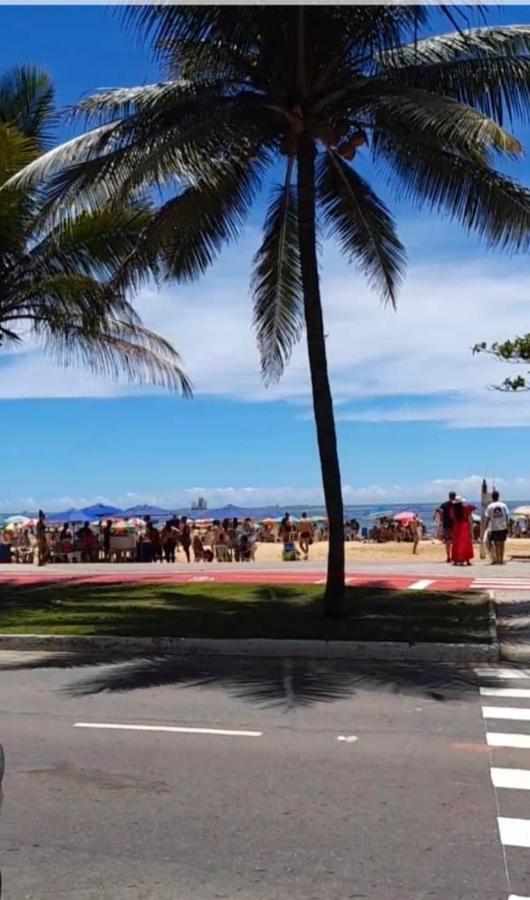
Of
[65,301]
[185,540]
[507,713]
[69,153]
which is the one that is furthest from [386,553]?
[507,713]

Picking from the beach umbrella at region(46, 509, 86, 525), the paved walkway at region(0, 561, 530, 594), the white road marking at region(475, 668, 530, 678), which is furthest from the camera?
the beach umbrella at region(46, 509, 86, 525)

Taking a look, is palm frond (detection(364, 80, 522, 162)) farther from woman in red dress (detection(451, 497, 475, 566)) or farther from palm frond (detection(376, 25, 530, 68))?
woman in red dress (detection(451, 497, 475, 566))

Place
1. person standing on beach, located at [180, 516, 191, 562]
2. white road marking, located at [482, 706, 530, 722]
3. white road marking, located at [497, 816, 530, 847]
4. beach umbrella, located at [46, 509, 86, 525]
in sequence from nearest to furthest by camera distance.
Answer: white road marking, located at [497, 816, 530, 847]
white road marking, located at [482, 706, 530, 722]
person standing on beach, located at [180, 516, 191, 562]
beach umbrella, located at [46, 509, 86, 525]

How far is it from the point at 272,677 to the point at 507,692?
2255mm

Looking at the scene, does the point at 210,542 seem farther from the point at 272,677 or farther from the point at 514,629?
the point at 272,677

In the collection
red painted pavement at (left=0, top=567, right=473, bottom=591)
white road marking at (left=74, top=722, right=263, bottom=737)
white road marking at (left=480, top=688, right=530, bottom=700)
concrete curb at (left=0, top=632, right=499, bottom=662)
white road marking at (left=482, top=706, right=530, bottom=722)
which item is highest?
red painted pavement at (left=0, top=567, right=473, bottom=591)

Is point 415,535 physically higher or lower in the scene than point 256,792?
higher

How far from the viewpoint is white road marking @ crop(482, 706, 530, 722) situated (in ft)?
25.8

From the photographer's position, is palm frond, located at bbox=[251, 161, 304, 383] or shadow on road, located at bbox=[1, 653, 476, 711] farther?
palm frond, located at bbox=[251, 161, 304, 383]

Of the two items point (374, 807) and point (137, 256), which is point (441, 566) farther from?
point (374, 807)

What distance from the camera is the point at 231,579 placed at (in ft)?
63.4

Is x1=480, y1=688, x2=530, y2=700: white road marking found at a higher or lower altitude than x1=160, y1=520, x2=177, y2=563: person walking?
lower

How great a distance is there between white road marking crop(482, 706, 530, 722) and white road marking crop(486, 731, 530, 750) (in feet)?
1.67

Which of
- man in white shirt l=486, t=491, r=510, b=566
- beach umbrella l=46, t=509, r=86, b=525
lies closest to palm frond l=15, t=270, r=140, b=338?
man in white shirt l=486, t=491, r=510, b=566
